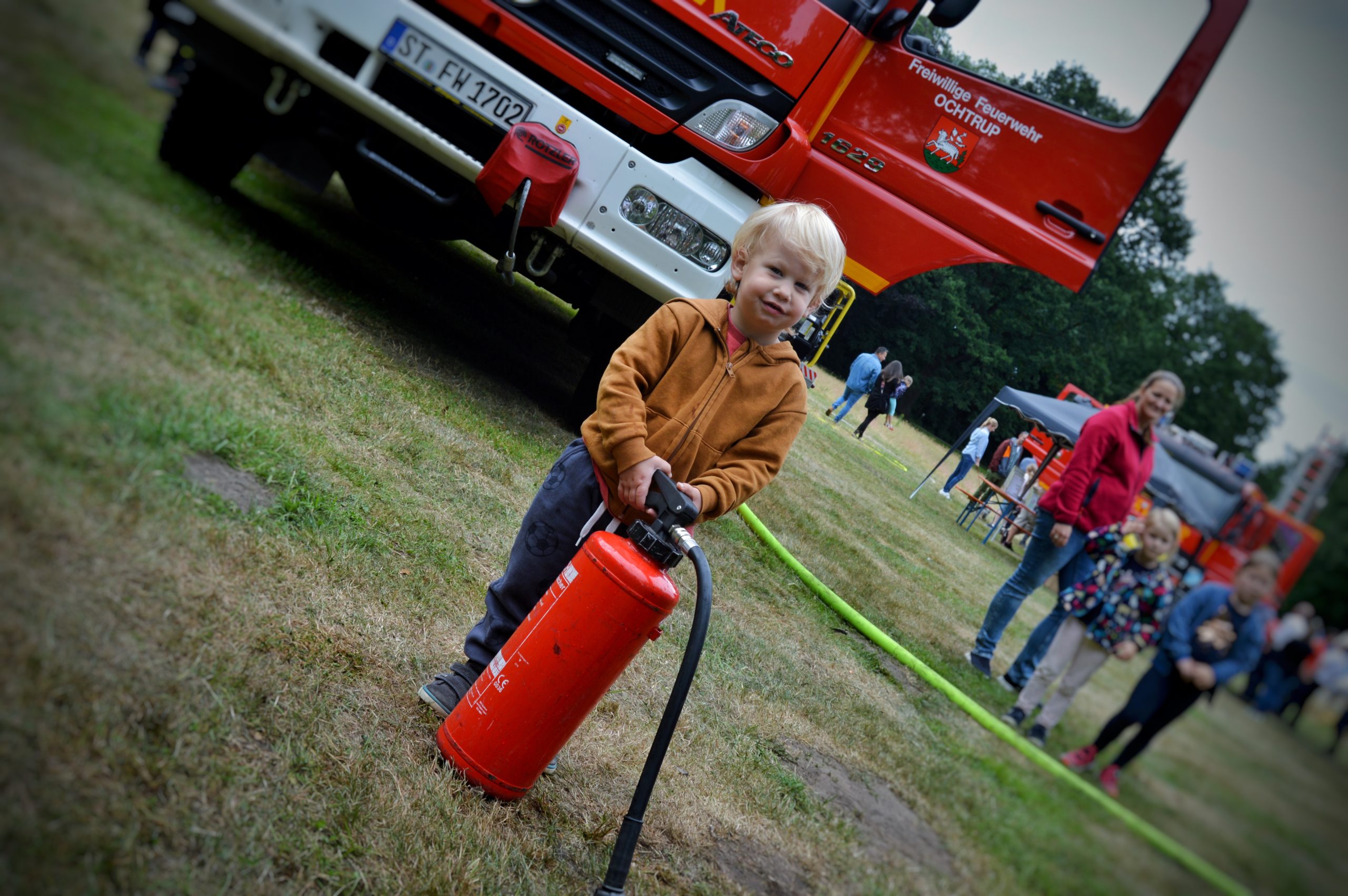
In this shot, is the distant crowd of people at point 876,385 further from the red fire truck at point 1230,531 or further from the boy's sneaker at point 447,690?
the boy's sneaker at point 447,690

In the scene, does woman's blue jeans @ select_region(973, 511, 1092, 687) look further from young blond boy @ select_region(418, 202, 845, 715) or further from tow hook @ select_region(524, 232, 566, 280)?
tow hook @ select_region(524, 232, 566, 280)

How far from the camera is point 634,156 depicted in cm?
329

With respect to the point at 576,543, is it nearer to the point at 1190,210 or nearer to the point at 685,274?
the point at 685,274

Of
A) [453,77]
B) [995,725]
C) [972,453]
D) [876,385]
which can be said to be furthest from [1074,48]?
[995,725]

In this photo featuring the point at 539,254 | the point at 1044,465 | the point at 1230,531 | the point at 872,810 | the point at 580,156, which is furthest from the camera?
the point at 539,254

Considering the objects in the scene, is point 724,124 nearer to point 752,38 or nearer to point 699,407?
point 752,38

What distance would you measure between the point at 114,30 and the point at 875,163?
320 cm

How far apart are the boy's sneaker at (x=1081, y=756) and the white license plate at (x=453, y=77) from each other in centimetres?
271

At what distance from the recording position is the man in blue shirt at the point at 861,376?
3.40m

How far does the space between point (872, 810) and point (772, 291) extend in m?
1.49

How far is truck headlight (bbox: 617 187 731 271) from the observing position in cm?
335

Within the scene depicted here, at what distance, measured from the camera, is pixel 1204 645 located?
141cm

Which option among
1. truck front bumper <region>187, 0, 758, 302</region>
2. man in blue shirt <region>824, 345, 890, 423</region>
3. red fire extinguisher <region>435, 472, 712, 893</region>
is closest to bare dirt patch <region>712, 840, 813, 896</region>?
red fire extinguisher <region>435, 472, 712, 893</region>

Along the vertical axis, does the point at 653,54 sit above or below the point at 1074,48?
below
